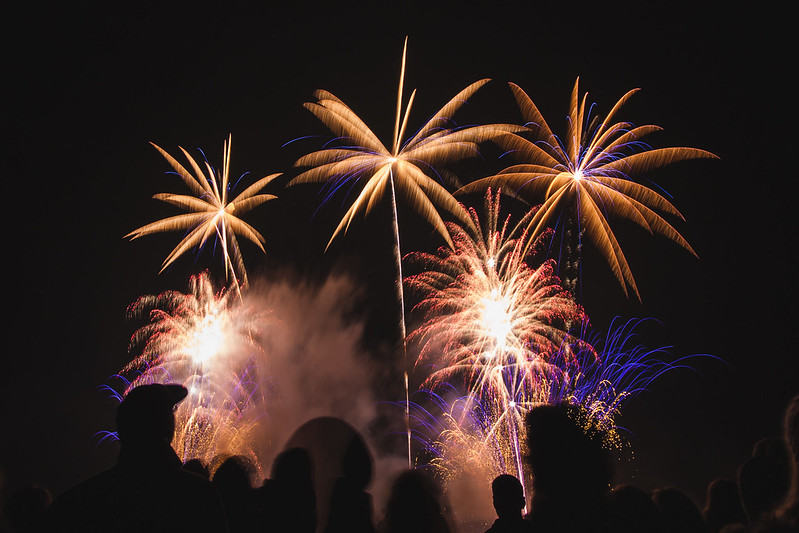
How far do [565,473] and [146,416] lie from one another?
2.32 metres

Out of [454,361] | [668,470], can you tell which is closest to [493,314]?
[454,361]

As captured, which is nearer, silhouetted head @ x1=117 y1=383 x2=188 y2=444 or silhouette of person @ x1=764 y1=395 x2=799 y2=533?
silhouette of person @ x1=764 y1=395 x2=799 y2=533

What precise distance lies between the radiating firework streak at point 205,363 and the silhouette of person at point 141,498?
972 inches

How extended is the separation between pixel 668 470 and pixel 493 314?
127 feet

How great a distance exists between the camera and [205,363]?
2783cm

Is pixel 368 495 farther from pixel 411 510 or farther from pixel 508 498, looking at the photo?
pixel 508 498

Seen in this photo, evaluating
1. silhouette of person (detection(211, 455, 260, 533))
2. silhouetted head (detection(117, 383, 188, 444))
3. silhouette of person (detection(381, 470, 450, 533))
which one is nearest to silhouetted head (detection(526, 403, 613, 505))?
silhouette of person (detection(381, 470, 450, 533))

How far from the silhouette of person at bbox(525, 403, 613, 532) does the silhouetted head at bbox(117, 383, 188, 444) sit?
2.06 metres

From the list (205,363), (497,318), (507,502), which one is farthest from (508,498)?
(205,363)

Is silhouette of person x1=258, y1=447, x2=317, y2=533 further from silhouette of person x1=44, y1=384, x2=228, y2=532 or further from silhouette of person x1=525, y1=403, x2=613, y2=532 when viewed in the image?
silhouette of person x1=525, y1=403, x2=613, y2=532

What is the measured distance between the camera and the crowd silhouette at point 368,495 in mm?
2533

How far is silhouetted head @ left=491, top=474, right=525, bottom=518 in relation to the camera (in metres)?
3.64

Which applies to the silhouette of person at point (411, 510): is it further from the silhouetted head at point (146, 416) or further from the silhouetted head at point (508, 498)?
the silhouetted head at point (146, 416)

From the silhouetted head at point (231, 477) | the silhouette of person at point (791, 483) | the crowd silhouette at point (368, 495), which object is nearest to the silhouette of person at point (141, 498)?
the crowd silhouette at point (368, 495)
